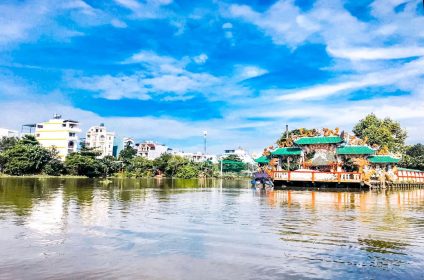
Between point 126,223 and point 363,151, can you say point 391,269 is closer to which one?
point 126,223

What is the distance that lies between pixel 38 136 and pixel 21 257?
9019 cm

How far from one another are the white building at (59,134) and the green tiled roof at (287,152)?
56284 mm

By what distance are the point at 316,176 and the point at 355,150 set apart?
20.7 ft

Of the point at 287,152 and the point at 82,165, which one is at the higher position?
the point at 287,152

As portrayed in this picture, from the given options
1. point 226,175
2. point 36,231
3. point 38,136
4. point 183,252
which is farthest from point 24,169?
point 183,252

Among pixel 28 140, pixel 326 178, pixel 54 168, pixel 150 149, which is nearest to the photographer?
pixel 326 178

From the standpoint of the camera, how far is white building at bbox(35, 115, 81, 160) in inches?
3452

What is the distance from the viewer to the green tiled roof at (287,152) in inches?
1866

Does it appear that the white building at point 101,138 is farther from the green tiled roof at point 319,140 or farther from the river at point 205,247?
the river at point 205,247

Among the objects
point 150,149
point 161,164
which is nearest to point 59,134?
point 161,164

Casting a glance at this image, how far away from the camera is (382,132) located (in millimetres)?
60875

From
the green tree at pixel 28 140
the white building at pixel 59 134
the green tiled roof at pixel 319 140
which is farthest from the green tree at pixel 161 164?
the green tiled roof at pixel 319 140

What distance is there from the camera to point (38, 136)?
9012 cm

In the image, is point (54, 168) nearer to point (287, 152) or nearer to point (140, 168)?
point (140, 168)
